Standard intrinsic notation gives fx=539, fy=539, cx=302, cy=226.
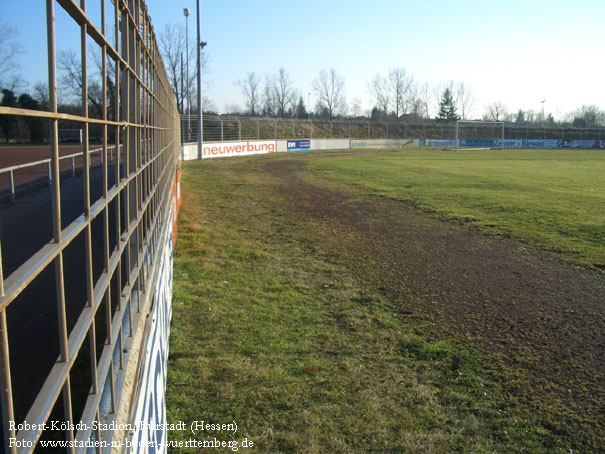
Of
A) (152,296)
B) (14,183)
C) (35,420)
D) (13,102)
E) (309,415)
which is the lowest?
(309,415)

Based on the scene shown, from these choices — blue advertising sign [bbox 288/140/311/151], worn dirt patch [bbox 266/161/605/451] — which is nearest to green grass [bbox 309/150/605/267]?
worn dirt patch [bbox 266/161/605/451]

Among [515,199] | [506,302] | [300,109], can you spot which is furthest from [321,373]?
[300,109]

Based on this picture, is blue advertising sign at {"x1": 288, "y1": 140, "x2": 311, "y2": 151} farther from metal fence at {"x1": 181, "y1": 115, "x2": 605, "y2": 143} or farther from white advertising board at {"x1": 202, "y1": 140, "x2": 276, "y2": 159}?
white advertising board at {"x1": 202, "y1": 140, "x2": 276, "y2": 159}

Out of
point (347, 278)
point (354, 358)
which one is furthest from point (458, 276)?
point (354, 358)

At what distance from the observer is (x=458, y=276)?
7.56m

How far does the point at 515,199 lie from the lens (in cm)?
1525

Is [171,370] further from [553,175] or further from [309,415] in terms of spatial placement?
[553,175]

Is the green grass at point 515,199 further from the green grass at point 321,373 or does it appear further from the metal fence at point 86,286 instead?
the metal fence at point 86,286

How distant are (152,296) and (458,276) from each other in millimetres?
5228

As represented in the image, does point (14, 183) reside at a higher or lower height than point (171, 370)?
higher

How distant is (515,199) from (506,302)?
31.9 ft

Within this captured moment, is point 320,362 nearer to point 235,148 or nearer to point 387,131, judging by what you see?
point 235,148

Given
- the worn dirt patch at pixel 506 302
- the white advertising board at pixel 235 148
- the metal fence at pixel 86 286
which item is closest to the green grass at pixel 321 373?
the worn dirt patch at pixel 506 302

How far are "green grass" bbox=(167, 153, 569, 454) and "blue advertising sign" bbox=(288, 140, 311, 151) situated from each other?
42042 millimetres
